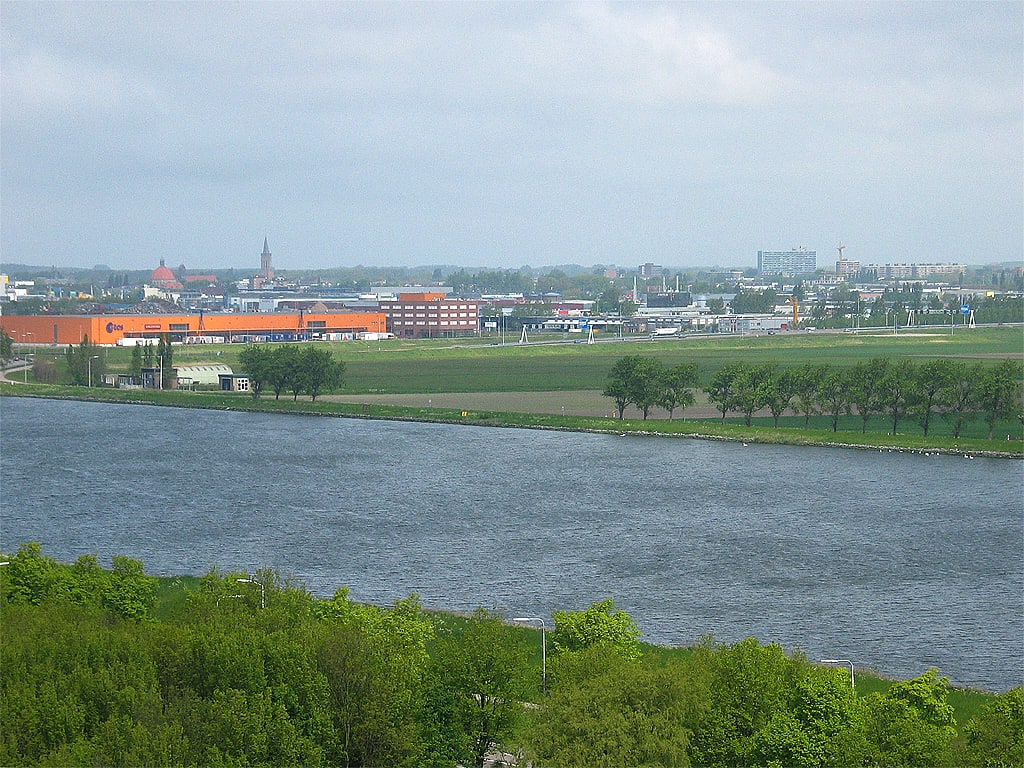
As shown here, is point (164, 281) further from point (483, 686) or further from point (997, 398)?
point (483, 686)

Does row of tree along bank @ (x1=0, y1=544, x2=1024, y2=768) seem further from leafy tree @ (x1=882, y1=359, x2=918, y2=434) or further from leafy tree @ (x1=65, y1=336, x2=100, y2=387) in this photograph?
leafy tree @ (x1=65, y1=336, x2=100, y2=387)

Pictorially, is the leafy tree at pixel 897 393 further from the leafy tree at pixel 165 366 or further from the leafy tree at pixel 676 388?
the leafy tree at pixel 165 366

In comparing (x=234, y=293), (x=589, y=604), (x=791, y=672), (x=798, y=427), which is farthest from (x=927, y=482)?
(x=234, y=293)

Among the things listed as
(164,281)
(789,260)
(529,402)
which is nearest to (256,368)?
(529,402)

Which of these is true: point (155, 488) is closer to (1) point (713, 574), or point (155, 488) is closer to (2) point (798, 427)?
(1) point (713, 574)

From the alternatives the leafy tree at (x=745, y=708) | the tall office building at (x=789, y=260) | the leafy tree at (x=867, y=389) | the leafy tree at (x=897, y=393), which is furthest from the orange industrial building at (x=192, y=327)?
the tall office building at (x=789, y=260)
